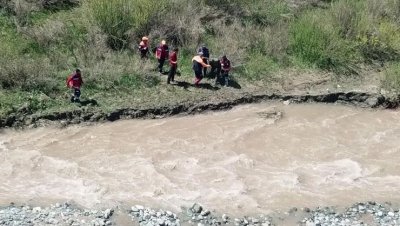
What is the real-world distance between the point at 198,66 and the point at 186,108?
4.24 ft

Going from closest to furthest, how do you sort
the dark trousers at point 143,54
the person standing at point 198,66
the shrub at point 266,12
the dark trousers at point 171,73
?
the person standing at point 198,66
the dark trousers at point 171,73
the dark trousers at point 143,54
the shrub at point 266,12

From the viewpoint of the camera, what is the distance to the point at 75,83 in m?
14.8

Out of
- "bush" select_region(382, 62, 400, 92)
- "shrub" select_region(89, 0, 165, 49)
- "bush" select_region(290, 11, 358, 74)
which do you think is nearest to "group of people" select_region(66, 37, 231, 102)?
"shrub" select_region(89, 0, 165, 49)

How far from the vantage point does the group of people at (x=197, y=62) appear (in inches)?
633

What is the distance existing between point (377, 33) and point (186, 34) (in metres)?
6.26

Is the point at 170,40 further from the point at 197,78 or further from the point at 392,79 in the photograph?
the point at 392,79

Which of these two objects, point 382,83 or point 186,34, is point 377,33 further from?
point 186,34

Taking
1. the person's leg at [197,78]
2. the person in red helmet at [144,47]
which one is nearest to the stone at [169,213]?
the person's leg at [197,78]

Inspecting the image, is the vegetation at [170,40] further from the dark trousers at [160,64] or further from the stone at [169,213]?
the stone at [169,213]

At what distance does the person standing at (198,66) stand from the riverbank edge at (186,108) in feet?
2.94

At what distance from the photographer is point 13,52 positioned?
53.9ft

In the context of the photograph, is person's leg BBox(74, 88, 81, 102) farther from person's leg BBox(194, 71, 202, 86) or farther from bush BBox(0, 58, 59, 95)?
person's leg BBox(194, 71, 202, 86)

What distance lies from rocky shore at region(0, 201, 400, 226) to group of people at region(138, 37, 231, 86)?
5578 mm

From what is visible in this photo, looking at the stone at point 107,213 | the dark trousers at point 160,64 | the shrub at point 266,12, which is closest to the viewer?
the stone at point 107,213
